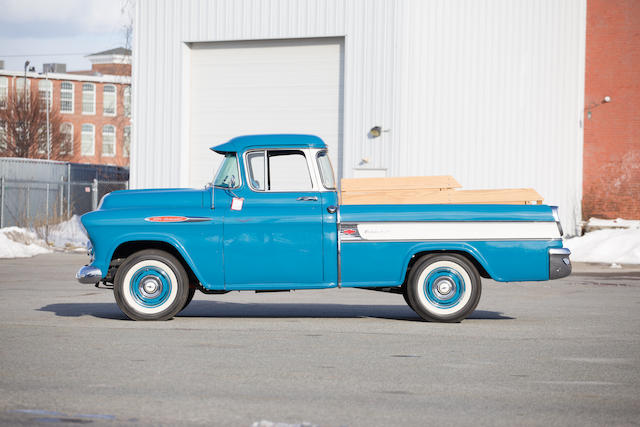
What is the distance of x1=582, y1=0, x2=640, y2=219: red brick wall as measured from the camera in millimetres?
28453

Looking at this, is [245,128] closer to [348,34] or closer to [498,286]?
[348,34]

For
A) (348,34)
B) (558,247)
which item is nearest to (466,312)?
(558,247)

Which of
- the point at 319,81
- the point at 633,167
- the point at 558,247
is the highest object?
the point at 319,81

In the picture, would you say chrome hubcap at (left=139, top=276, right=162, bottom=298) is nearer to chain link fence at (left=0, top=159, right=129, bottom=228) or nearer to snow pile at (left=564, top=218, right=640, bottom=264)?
snow pile at (left=564, top=218, right=640, bottom=264)

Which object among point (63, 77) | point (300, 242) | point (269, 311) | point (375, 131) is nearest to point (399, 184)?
point (300, 242)

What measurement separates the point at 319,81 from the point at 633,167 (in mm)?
10665

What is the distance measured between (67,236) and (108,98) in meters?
48.5

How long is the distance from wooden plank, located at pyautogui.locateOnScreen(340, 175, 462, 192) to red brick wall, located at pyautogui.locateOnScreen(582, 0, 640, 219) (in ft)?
63.7

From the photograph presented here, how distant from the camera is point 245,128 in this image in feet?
90.0

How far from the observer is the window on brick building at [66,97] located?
7275 cm

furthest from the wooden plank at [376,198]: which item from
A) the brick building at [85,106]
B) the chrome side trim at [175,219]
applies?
the brick building at [85,106]

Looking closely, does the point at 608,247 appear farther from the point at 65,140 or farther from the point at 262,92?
the point at 65,140

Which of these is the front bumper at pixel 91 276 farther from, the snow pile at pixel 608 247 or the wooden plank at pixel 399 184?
the snow pile at pixel 608 247

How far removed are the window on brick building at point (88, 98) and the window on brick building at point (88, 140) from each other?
134cm
